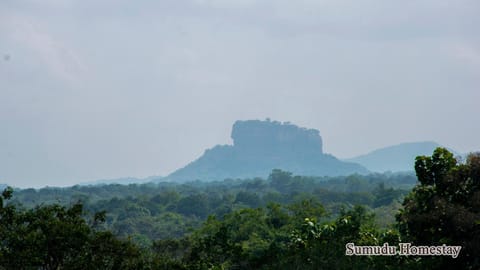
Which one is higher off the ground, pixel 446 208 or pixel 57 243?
pixel 446 208

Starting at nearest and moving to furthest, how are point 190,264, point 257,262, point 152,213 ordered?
point 190,264 → point 257,262 → point 152,213

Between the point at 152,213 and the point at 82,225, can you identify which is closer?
the point at 82,225

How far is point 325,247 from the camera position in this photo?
1669 centimetres

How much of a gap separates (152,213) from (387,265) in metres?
88.3

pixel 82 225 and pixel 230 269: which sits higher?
pixel 82 225

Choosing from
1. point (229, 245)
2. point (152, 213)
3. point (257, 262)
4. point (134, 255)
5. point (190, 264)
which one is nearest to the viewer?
point (134, 255)

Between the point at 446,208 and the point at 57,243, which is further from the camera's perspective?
the point at 446,208

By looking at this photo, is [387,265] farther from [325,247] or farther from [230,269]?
[230,269]

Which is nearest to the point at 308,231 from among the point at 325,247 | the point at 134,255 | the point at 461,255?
the point at 325,247

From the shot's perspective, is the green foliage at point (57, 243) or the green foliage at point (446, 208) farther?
the green foliage at point (446, 208)

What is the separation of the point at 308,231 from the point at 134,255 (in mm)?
8716

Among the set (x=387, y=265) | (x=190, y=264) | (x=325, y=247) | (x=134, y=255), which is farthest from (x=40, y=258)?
(x=387, y=265)

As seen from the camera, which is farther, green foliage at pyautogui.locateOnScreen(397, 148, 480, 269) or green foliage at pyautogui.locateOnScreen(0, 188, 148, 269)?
green foliage at pyautogui.locateOnScreen(397, 148, 480, 269)

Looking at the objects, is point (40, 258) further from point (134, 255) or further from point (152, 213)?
point (152, 213)
